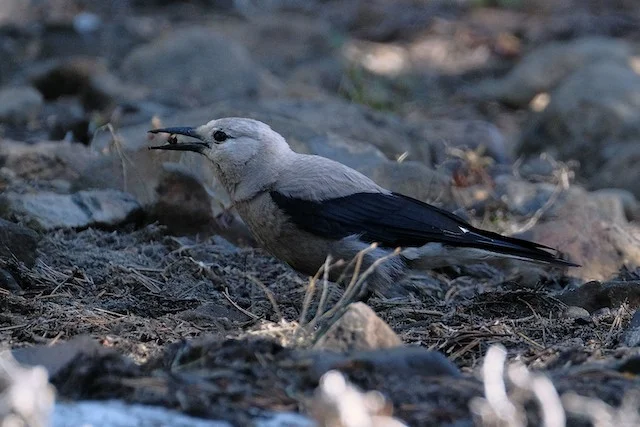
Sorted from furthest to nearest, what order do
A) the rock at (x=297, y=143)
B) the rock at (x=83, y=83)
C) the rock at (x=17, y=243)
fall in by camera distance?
the rock at (x=83, y=83) → the rock at (x=297, y=143) → the rock at (x=17, y=243)

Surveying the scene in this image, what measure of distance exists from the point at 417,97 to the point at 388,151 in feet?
14.7

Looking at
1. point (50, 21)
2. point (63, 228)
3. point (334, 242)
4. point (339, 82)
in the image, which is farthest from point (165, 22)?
point (334, 242)

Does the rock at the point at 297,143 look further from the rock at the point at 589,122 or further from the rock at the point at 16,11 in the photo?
the rock at the point at 16,11

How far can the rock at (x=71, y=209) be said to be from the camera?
21.7ft

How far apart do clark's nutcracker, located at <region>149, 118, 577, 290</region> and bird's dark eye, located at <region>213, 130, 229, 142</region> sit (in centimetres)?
3

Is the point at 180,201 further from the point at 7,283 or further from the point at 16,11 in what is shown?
the point at 16,11

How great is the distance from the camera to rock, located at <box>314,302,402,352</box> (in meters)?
4.10

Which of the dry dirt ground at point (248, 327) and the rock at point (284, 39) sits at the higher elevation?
the dry dirt ground at point (248, 327)

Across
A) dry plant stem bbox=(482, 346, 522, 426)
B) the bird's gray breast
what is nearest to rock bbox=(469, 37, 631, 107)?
the bird's gray breast

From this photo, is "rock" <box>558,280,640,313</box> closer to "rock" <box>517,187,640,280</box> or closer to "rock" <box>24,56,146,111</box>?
"rock" <box>517,187,640,280</box>

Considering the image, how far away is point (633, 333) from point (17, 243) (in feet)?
10.0

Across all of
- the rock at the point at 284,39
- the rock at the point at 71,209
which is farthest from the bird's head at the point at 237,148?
the rock at the point at 284,39

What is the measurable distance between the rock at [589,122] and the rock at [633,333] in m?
5.65

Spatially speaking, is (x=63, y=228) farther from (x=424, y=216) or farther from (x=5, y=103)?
(x=5, y=103)
